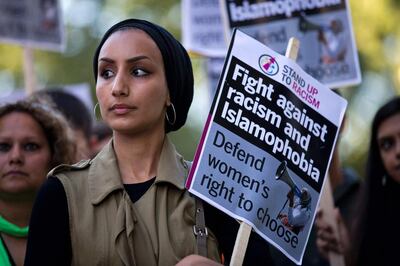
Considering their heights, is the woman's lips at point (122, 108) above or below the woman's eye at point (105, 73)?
below

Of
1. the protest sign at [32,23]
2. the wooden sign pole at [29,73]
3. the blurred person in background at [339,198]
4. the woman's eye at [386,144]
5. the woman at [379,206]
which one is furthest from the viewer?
the protest sign at [32,23]

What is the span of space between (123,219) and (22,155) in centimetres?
134

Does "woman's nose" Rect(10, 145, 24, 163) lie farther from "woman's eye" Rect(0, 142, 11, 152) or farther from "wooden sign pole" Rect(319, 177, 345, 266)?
"wooden sign pole" Rect(319, 177, 345, 266)

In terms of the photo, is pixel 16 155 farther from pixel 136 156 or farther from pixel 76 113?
pixel 76 113

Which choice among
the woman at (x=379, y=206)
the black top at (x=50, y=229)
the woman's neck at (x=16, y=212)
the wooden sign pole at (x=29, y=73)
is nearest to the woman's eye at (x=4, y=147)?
the woman's neck at (x=16, y=212)

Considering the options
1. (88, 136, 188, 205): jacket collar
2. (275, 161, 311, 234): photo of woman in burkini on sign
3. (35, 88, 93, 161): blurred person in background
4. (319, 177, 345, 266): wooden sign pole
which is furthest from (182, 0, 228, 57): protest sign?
(88, 136, 188, 205): jacket collar

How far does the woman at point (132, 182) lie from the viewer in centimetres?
307

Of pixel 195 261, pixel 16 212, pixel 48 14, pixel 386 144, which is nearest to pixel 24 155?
pixel 16 212

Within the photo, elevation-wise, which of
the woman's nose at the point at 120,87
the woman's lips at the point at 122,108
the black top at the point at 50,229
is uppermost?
the woman's nose at the point at 120,87

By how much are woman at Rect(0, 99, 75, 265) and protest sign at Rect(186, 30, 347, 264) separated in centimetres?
119

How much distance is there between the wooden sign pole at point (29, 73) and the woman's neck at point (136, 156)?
3509 millimetres

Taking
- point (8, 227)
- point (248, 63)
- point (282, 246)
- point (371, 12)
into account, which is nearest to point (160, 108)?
point (248, 63)

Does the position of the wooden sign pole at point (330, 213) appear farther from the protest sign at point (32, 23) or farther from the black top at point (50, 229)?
the protest sign at point (32, 23)

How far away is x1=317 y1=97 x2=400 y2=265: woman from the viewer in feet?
17.2
